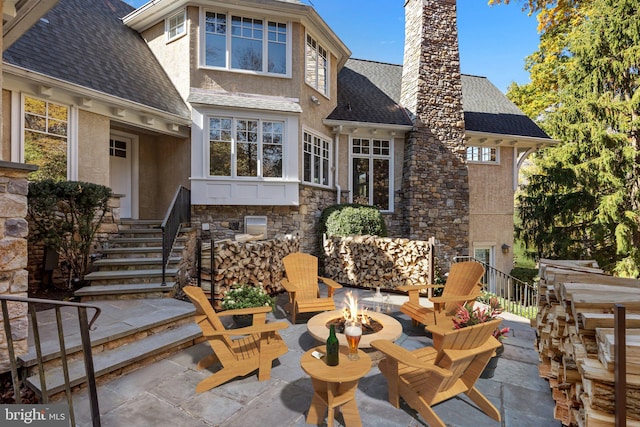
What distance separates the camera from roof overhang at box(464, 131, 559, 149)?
1087cm

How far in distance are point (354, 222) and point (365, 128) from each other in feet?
11.9

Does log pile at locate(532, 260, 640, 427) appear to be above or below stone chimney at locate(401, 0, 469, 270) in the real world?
below

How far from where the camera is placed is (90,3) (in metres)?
8.92

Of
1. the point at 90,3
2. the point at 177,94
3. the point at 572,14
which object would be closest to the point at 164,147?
the point at 177,94

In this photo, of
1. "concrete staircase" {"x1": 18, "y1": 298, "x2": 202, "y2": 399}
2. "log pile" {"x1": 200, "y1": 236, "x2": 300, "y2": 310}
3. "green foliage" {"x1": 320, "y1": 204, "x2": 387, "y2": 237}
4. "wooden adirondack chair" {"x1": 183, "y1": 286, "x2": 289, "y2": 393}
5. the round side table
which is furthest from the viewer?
"green foliage" {"x1": 320, "y1": 204, "x2": 387, "y2": 237}

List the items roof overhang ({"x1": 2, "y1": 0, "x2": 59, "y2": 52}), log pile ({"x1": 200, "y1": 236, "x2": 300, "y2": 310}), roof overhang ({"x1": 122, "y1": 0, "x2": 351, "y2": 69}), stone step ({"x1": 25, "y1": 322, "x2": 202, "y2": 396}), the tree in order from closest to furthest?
stone step ({"x1": 25, "y1": 322, "x2": 202, "y2": 396}) < roof overhang ({"x1": 2, "y1": 0, "x2": 59, "y2": 52}) < log pile ({"x1": 200, "y1": 236, "x2": 300, "y2": 310}) < roof overhang ({"x1": 122, "y1": 0, "x2": 351, "y2": 69}) < the tree

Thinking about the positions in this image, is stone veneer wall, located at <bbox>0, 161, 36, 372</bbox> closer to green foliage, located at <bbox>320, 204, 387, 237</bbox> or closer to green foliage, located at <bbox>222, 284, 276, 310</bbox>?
green foliage, located at <bbox>222, 284, 276, 310</bbox>

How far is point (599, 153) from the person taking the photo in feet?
32.9

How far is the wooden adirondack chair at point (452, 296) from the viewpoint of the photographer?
4.44 metres

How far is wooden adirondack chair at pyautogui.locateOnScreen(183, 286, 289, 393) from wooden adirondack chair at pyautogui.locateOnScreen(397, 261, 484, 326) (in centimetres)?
225

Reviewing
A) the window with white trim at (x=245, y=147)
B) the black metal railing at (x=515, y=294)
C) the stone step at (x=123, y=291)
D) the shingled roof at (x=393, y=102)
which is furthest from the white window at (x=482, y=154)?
the stone step at (x=123, y=291)

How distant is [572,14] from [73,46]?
18423 mm

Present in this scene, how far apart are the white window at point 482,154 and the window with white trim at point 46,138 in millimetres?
12235

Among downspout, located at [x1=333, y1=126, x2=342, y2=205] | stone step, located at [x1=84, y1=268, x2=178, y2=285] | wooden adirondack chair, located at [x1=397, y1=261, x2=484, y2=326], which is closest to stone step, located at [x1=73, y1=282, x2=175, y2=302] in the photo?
stone step, located at [x1=84, y1=268, x2=178, y2=285]
